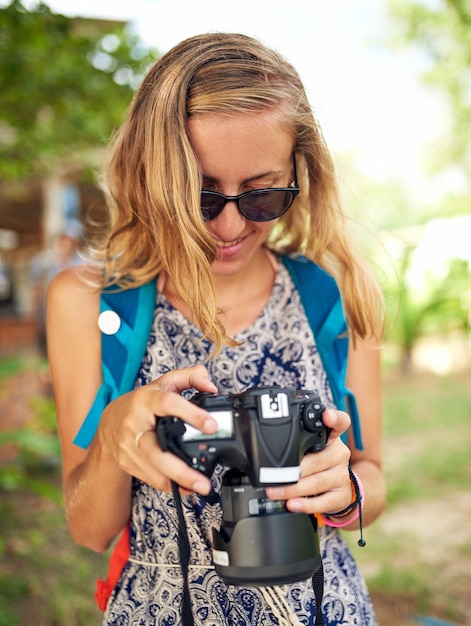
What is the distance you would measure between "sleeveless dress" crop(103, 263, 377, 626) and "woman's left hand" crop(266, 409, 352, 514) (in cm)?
29

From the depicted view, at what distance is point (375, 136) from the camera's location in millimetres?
21609

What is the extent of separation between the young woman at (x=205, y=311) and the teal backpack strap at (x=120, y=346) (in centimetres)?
4

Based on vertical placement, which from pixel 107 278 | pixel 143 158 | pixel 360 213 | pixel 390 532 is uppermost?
pixel 143 158

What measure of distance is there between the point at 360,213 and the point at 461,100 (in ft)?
46.0

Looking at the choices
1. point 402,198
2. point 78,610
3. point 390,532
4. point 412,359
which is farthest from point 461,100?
point 78,610

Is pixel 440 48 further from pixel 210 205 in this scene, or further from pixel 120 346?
pixel 120 346

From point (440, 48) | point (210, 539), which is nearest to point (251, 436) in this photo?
point (210, 539)

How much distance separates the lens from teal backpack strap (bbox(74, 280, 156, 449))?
54.9 inches

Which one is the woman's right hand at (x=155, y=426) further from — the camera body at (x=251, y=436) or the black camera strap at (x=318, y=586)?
the black camera strap at (x=318, y=586)

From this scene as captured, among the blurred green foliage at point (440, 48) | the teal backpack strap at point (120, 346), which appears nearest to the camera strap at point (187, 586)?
the teal backpack strap at point (120, 346)

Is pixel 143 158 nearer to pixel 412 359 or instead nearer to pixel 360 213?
pixel 360 213

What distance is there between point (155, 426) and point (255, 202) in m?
0.56

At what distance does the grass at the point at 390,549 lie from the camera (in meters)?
3.33

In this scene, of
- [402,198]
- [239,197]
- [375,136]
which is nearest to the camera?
[239,197]
